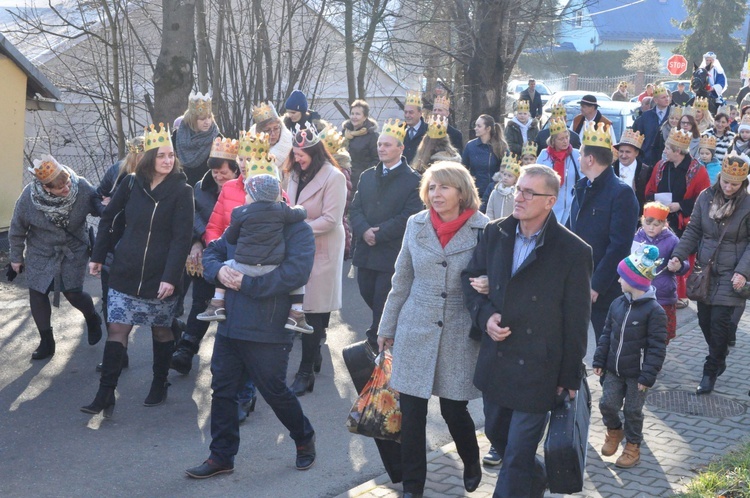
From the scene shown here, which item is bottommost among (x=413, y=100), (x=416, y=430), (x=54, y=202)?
(x=416, y=430)

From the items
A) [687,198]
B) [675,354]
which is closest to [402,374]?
[675,354]

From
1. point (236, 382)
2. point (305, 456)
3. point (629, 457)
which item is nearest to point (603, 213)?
point (629, 457)

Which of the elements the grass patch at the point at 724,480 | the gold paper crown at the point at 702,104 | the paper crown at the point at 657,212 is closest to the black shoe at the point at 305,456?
the grass patch at the point at 724,480

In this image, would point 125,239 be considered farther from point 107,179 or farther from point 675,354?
point 675,354

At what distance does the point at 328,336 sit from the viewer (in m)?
9.38

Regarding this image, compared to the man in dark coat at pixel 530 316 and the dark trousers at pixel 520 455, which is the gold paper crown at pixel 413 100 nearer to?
the man in dark coat at pixel 530 316

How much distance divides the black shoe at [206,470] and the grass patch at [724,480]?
2637mm

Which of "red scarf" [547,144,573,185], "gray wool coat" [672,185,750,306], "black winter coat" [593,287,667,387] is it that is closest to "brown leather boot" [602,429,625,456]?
→ "black winter coat" [593,287,667,387]

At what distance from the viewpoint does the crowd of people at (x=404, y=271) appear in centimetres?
491

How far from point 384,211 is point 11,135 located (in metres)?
7.94

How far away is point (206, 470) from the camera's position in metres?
5.80

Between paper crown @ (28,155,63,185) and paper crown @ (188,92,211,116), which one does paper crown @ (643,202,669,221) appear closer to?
paper crown @ (188,92,211,116)

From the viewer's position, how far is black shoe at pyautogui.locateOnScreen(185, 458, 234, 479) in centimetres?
579

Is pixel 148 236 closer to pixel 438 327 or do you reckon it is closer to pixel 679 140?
pixel 438 327
